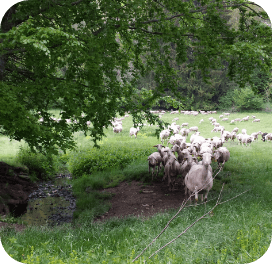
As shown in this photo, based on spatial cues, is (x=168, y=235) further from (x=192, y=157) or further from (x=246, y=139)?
(x=246, y=139)

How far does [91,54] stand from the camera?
204 inches

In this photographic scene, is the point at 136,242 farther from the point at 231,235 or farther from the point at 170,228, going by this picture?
the point at 231,235

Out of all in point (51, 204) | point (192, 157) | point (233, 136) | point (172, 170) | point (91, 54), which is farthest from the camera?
point (233, 136)

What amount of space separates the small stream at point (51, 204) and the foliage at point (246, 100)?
667 cm

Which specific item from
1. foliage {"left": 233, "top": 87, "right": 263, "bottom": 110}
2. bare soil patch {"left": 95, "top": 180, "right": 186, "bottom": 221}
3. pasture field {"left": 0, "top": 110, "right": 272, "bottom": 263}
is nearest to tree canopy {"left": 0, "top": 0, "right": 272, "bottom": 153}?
foliage {"left": 233, "top": 87, "right": 263, "bottom": 110}

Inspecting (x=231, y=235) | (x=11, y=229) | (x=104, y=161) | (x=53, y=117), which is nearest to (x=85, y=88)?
(x=53, y=117)

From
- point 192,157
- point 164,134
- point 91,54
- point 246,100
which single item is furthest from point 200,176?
point 164,134

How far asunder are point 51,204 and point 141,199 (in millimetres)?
3616

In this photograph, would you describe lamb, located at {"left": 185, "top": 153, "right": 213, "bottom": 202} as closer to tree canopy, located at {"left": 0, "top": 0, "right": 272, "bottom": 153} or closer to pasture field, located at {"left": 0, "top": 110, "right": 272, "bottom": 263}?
pasture field, located at {"left": 0, "top": 110, "right": 272, "bottom": 263}

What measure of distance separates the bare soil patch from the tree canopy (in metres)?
2.74

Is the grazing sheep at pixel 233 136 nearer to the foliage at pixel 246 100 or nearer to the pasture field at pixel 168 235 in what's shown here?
the pasture field at pixel 168 235

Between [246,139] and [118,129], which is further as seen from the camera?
[118,129]

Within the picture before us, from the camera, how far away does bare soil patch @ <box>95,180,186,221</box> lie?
22.8ft

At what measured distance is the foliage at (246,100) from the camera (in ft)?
21.6
